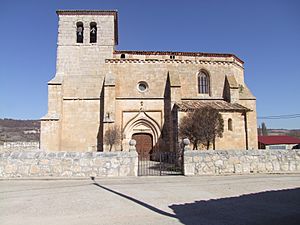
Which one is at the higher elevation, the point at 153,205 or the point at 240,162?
the point at 240,162

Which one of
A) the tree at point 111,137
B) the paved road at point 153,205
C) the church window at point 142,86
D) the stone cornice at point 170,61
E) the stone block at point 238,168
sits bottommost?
the paved road at point 153,205

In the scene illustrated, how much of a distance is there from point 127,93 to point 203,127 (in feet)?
25.5

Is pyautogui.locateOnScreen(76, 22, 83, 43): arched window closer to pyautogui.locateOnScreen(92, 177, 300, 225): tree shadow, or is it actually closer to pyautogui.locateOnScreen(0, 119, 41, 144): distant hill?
pyautogui.locateOnScreen(92, 177, 300, 225): tree shadow

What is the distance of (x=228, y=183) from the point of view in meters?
9.48

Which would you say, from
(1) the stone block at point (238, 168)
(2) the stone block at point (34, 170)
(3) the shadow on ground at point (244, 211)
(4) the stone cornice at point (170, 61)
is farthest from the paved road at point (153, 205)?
(4) the stone cornice at point (170, 61)

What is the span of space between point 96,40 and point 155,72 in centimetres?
593

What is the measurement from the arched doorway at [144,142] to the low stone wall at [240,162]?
391 inches

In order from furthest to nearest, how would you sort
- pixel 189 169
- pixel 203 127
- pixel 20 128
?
pixel 20 128 → pixel 203 127 → pixel 189 169

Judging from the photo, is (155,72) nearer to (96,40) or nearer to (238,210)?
(96,40)

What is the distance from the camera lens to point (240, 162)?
1210cm

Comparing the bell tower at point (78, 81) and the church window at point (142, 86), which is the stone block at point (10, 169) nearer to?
the bell tower at point (78, 81)

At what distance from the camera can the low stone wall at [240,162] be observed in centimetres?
1181

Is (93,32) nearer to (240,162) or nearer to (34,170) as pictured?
(34,170)

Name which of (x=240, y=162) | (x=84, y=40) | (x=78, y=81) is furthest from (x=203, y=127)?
(x=84, y=40)
